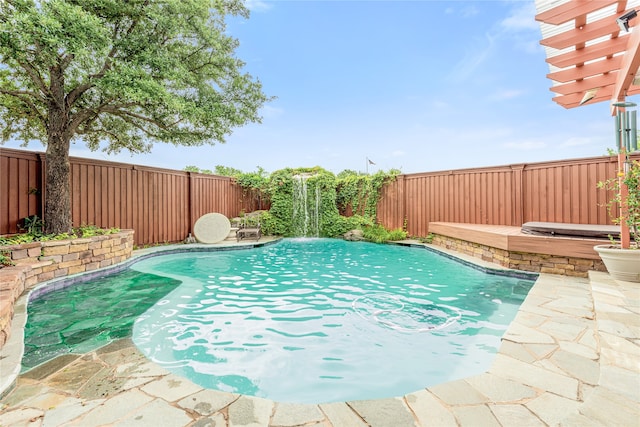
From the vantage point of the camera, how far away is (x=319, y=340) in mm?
2480

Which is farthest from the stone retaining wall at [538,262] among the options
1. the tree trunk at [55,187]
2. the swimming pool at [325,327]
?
the tree trunk at [55,187]

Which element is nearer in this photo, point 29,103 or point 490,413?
point 490,413

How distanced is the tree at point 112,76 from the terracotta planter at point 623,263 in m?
6.39

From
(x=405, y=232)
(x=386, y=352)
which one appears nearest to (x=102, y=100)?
(x=386, y=352)

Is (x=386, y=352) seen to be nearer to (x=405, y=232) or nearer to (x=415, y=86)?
(x=405, y=232)

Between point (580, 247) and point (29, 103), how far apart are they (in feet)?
30.7

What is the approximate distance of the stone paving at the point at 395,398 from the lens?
1.33 m

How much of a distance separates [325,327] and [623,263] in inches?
132

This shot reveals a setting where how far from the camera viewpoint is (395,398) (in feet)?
4.98

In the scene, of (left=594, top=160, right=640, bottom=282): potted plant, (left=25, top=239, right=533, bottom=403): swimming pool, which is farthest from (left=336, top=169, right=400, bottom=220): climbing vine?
(left=594, top=160, right=640, bottom=282): potted plant

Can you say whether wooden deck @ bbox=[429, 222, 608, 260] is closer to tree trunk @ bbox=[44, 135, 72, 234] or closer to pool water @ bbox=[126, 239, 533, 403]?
pool water @ bbox=[126, 239, 533, 403]

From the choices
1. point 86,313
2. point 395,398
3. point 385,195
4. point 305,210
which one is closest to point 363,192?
point 385,195

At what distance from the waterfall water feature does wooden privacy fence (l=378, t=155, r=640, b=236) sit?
95.8 inches

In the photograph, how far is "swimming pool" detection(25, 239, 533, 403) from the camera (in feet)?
6.40
